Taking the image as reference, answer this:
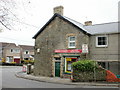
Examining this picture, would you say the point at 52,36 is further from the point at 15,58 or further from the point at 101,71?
the point at 15,58

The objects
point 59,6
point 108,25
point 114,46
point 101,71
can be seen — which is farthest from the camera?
point 59,6

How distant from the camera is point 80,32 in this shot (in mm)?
17219

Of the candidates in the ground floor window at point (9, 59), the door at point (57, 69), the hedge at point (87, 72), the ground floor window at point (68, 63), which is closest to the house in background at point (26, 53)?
the ground floor window at point (9, 59)

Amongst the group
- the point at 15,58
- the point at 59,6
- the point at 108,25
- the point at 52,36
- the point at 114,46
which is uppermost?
the point at 59,6

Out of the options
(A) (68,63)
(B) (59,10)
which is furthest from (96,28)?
(A) (68,63)

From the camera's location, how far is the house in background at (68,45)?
1606 centimetres

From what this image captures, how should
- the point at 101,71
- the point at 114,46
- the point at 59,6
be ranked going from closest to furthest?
1. the point at 101,71
2. the point at 114,46
3. the point at 59,6

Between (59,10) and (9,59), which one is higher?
(59,10)

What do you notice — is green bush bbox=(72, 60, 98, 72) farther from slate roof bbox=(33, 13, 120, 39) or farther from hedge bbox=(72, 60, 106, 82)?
slate roof bbox=(33, 13, 120, 39)

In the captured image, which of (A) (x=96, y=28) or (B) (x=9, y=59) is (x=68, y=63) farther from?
(B) (x=9, y=59)

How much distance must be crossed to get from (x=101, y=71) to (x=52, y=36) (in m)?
8.33

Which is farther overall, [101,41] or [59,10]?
[59,10]

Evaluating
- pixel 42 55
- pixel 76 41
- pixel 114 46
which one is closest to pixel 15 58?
pixel 42 55

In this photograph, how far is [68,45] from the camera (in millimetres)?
17969
